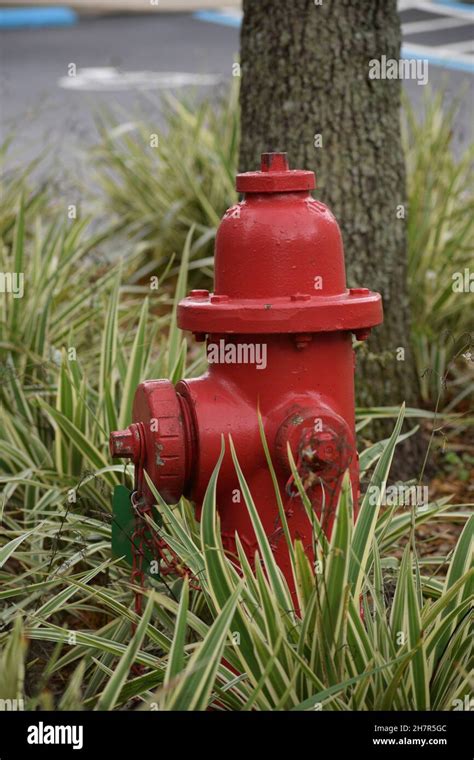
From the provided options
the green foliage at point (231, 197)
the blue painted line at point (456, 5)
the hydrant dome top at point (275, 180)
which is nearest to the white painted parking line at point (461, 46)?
the blue painted line at point (456, 5)

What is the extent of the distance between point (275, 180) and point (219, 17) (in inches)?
626

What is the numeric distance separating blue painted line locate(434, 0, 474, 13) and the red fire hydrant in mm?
16440

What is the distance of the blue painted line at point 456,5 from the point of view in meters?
17.6

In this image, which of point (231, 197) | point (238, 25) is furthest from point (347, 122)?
point (238, 25)

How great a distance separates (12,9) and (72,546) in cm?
1744

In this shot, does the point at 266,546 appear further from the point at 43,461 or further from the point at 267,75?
the point at 267,75

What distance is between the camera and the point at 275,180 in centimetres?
230

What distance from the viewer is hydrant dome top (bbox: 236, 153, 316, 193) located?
2299 millimetres

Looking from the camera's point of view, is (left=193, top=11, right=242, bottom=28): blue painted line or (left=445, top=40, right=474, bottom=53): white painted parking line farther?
(left=193, top=11, right=242, bottom=28): blue painted line

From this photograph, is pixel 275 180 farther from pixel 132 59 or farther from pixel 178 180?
pixel 132 59

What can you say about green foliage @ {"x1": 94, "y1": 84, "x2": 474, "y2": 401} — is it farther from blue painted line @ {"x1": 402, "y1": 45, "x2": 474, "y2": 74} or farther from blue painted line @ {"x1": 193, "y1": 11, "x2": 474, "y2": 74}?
blue painted line @ {"x1": 193, "y1": 11, "x2": 474, "y2": 74}

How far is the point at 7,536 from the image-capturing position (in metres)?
2.87

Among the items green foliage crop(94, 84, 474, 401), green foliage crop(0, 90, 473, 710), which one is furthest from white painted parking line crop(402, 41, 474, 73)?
green foliage crop(0, 90, 473, 710)

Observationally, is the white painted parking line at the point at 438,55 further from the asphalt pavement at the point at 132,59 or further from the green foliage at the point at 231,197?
the green foliage at the point at 231,197
